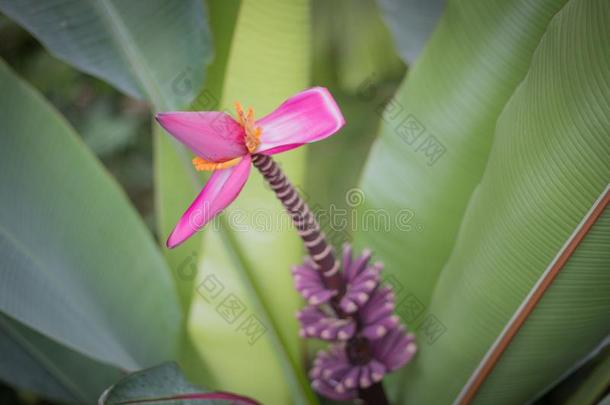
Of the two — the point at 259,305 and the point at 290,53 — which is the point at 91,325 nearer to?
the point at 259,305

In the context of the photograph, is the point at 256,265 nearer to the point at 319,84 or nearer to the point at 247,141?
the point at 247,141

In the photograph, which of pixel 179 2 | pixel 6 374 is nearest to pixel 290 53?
pixel 179 2

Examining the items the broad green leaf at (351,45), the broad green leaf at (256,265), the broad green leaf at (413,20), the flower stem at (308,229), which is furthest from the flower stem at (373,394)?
the broad green leaf at (351,45)

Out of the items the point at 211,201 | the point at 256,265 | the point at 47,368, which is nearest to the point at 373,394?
the point at 256,265

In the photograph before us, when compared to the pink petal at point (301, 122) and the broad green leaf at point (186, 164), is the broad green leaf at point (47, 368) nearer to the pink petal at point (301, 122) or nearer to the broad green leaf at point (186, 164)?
the broad green leaf at point (186, 164)

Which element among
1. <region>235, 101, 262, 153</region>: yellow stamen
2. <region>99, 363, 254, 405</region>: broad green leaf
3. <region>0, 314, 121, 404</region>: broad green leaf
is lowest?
<region>0, 314, 121, 404</region>: broad green leaf

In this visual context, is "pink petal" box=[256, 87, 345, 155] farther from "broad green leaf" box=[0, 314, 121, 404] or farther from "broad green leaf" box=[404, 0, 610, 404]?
"broad green leaf" box=[0, 314, 121, 404]

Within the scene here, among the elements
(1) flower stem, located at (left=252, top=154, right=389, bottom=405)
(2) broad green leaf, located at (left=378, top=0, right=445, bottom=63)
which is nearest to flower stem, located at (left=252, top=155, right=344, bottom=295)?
(1) flower stem, located at (left=252, top=154, right=389, bottom=405)
